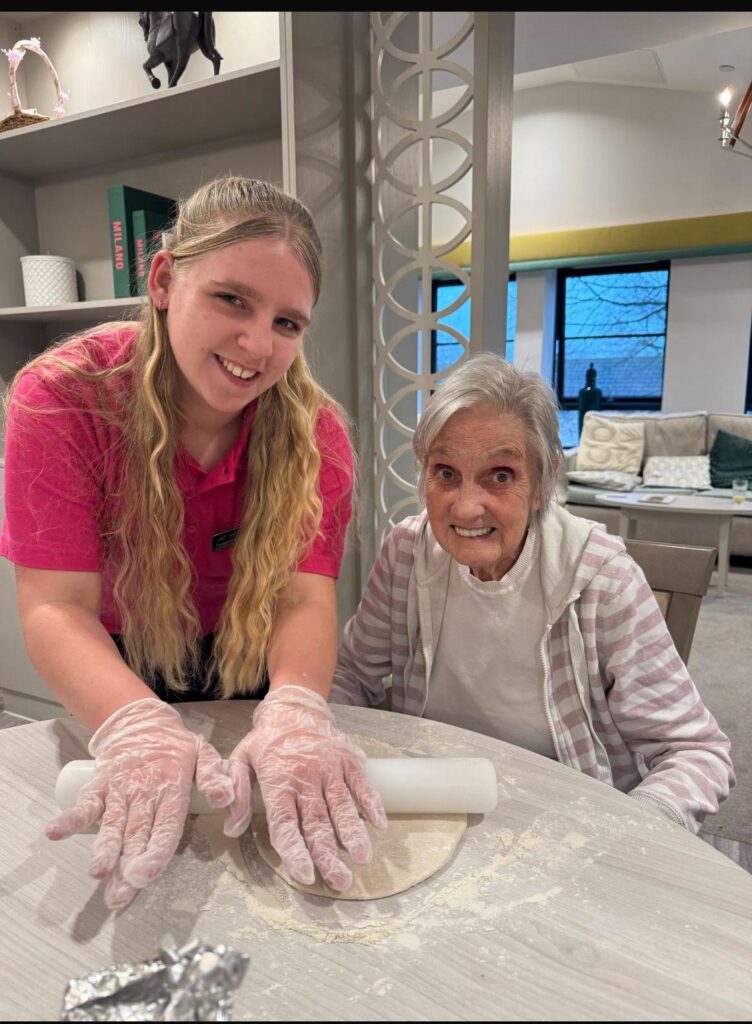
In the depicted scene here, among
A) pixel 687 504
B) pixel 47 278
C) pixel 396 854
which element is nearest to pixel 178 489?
pixel 396 854

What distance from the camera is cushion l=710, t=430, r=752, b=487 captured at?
17.2ft

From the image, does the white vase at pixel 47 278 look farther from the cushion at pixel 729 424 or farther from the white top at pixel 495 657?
the cushion at pixel 729 424

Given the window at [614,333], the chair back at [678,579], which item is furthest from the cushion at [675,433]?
the chair back at [678,579]

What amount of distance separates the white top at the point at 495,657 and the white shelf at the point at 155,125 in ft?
4.77

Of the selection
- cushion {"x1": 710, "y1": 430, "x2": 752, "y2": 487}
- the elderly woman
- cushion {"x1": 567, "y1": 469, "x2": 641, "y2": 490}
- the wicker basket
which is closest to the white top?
the elderly woman

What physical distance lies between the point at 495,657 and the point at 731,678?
2.48 m

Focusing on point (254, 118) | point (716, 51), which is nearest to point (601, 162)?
point (716, 51)

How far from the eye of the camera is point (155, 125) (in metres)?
2.26

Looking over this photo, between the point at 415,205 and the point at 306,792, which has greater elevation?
the point at 415,205

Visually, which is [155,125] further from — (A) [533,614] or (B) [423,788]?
(B) [423,788]

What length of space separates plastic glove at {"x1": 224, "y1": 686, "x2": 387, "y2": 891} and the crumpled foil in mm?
411

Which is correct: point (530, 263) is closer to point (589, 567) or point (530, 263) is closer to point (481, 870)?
point (589, 567)

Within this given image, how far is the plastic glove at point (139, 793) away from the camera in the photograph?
2.24ft

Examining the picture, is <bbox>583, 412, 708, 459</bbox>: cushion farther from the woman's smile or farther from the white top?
the woman's smile
